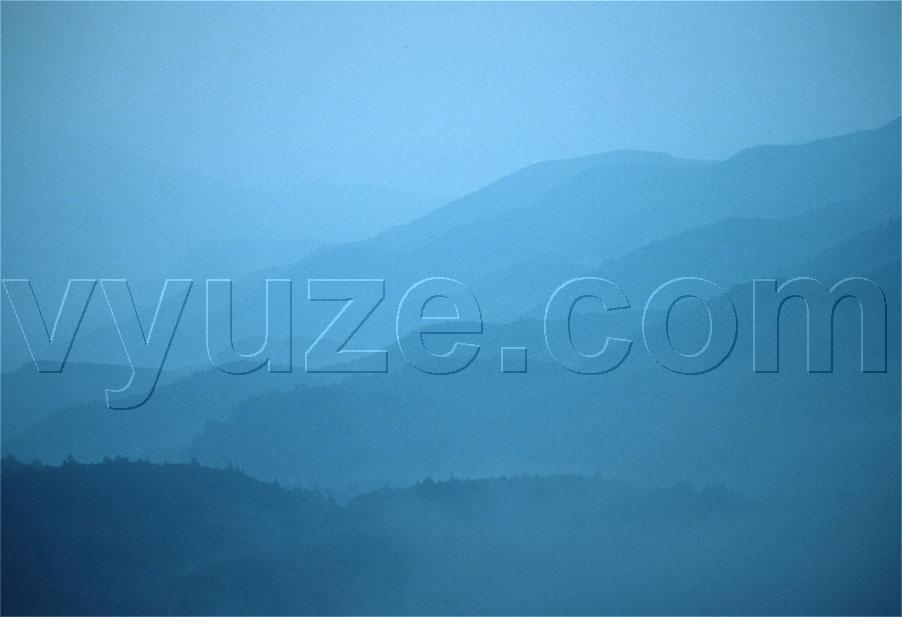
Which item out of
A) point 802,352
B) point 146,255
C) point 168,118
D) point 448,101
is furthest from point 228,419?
point 802,352

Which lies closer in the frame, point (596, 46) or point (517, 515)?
point (517, 515)

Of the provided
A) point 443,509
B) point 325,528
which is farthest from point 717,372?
point 325,528

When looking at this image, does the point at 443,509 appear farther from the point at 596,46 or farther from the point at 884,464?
the point at 596,46

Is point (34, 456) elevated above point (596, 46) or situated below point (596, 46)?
below

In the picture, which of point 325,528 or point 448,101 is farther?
point 448,101

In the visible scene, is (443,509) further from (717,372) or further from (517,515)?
(717,372)

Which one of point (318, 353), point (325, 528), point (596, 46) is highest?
point (596, 46)
